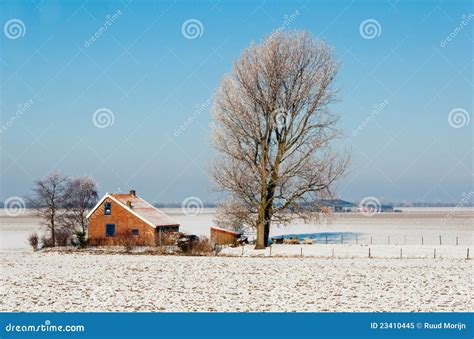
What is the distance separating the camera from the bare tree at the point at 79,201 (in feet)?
169

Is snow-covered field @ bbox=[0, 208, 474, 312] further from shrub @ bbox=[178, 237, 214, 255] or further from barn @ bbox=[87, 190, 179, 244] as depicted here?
barn @ bbox=[87, 190, 179, 244]

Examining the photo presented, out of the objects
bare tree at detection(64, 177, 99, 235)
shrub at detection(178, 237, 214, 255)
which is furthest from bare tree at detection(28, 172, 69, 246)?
shrub at detection(178, 237, 214, 255)

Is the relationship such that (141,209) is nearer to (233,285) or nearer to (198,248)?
(198,248)

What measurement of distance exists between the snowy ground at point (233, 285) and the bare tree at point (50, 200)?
15787mm

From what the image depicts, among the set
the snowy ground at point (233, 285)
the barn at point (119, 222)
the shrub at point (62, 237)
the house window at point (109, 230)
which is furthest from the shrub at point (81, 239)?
the snowy ground at point (233, 285)

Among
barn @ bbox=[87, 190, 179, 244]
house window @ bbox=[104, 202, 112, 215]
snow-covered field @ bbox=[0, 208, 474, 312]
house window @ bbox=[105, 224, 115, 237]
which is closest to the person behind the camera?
snow-covered field @ bbox=[0, 208, 474, 312]

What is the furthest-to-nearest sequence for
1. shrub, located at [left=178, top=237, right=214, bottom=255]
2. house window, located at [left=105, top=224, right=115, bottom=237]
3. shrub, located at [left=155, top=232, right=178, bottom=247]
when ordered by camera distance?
house window, located at [left=105, top=224, right=115, bottom=237]
shrub, located at [left=155, top=232, right=178, bottom=247]
shrub, located at [left=178, top=237, right=214, bottom=255]

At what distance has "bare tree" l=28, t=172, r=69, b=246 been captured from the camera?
50.6 metres

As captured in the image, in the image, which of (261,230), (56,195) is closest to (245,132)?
(261,230)

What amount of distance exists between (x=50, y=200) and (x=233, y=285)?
31.8 metres

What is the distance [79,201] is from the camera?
172ft

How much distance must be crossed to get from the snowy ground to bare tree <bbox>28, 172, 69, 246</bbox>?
1579cm

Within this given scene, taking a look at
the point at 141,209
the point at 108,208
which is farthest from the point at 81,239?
the point at 141,209
